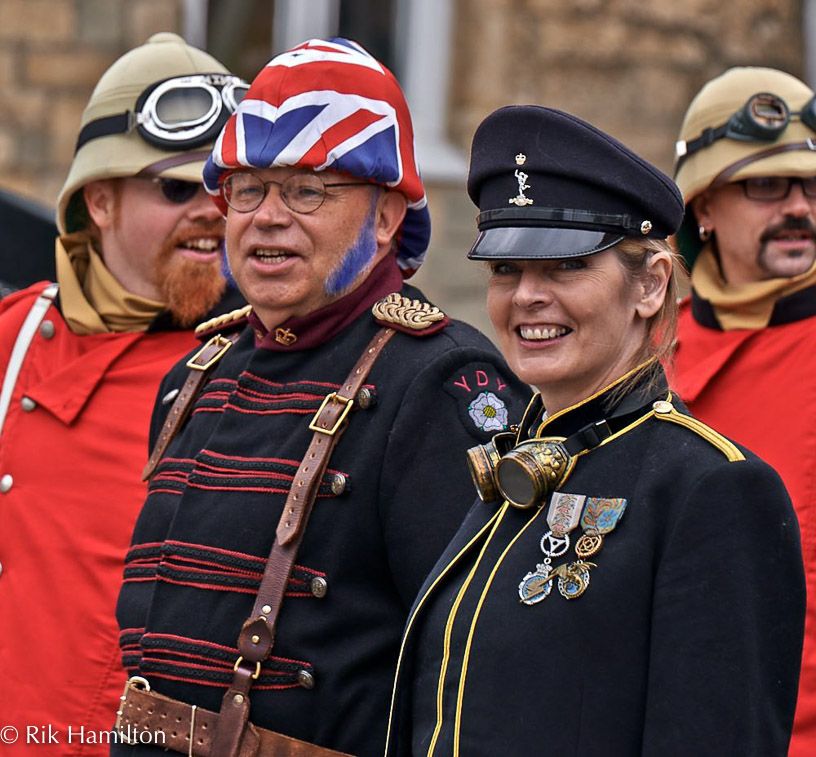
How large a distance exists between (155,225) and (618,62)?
468 cm

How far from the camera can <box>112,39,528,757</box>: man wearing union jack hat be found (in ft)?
9.99

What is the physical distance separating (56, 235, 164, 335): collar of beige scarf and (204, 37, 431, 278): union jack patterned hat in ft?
2.95

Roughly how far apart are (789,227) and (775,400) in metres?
0.57

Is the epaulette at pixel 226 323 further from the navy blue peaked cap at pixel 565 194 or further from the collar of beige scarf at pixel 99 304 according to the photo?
the navy blue peaked cap at pixel 565 194

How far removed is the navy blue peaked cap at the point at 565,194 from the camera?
262 centimetres

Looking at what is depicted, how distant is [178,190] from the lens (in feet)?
14.1

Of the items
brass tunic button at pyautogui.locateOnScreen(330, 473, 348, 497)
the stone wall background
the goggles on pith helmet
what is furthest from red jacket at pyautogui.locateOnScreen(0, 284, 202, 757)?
the stone wall background

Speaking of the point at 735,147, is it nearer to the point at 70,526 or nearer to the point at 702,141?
the point at 702,141

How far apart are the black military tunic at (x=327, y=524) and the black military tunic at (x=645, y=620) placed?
1.42ft

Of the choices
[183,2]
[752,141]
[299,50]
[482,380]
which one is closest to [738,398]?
[752,141]

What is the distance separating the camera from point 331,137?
3.29 metres

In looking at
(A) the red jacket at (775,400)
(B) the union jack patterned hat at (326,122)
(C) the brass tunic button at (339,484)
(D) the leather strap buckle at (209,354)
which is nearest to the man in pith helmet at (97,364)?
(D) the leather strap buckle at (209,354)

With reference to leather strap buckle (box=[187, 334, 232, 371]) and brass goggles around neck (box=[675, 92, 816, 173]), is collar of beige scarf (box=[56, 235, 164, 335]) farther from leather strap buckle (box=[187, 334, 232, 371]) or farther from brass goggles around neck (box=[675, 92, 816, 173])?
brass goggles around neck (box=[675, 92, 816, 173])

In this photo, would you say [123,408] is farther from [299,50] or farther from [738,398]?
[738,398]
